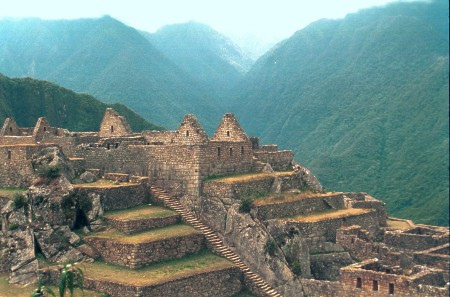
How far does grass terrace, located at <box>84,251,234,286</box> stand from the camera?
25.5m

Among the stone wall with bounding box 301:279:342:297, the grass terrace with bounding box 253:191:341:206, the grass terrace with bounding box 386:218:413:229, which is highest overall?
the grass terrace with bounding box 253:191:341:206

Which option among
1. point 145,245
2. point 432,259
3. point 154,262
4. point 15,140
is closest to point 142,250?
point 145,245

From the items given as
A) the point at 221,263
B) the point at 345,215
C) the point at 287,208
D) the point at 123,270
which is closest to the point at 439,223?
the point at 345,215

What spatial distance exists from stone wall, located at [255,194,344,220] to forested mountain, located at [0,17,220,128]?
1536 inches

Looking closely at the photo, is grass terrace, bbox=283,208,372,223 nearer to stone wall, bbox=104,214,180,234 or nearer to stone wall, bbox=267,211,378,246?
stone wall, bbox=267,211,378,246

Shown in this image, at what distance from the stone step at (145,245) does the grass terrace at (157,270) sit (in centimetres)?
28

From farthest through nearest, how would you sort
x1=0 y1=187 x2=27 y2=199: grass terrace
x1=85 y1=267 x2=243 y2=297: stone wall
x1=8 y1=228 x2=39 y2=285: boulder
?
x1=0 y1=187 x2=27 y2=199: grass terrace → x1=8 y1=228 x2=39 y2=285: boulder → x1=85 y1=267 x2=243 y2=297: stone wall

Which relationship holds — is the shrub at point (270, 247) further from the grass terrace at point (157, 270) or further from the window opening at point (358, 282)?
the window opening at point (358, 282)

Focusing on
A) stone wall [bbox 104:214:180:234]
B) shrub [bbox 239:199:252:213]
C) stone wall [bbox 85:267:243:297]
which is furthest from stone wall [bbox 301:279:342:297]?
stone wall [bbox 104:214:180:234]

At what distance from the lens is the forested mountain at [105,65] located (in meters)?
81.8

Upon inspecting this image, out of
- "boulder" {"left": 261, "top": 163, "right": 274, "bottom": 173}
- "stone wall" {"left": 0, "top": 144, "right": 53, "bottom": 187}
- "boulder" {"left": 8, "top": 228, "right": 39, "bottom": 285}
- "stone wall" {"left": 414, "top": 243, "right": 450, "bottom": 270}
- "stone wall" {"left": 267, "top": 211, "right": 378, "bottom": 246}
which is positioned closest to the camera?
"boulder" {"left": 8, "top": 228, "right": 39, "bottom": 285}

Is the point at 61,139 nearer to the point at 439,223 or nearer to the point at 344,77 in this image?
the point at 439,223

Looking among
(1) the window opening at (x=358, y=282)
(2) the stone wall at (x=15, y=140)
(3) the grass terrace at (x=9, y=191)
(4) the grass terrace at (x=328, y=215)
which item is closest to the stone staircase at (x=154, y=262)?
(3) the grass terrace at (x=9, y=191)

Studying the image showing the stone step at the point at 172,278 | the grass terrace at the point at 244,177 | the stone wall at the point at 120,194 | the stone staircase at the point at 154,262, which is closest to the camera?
the stone step at the point at 172,278
